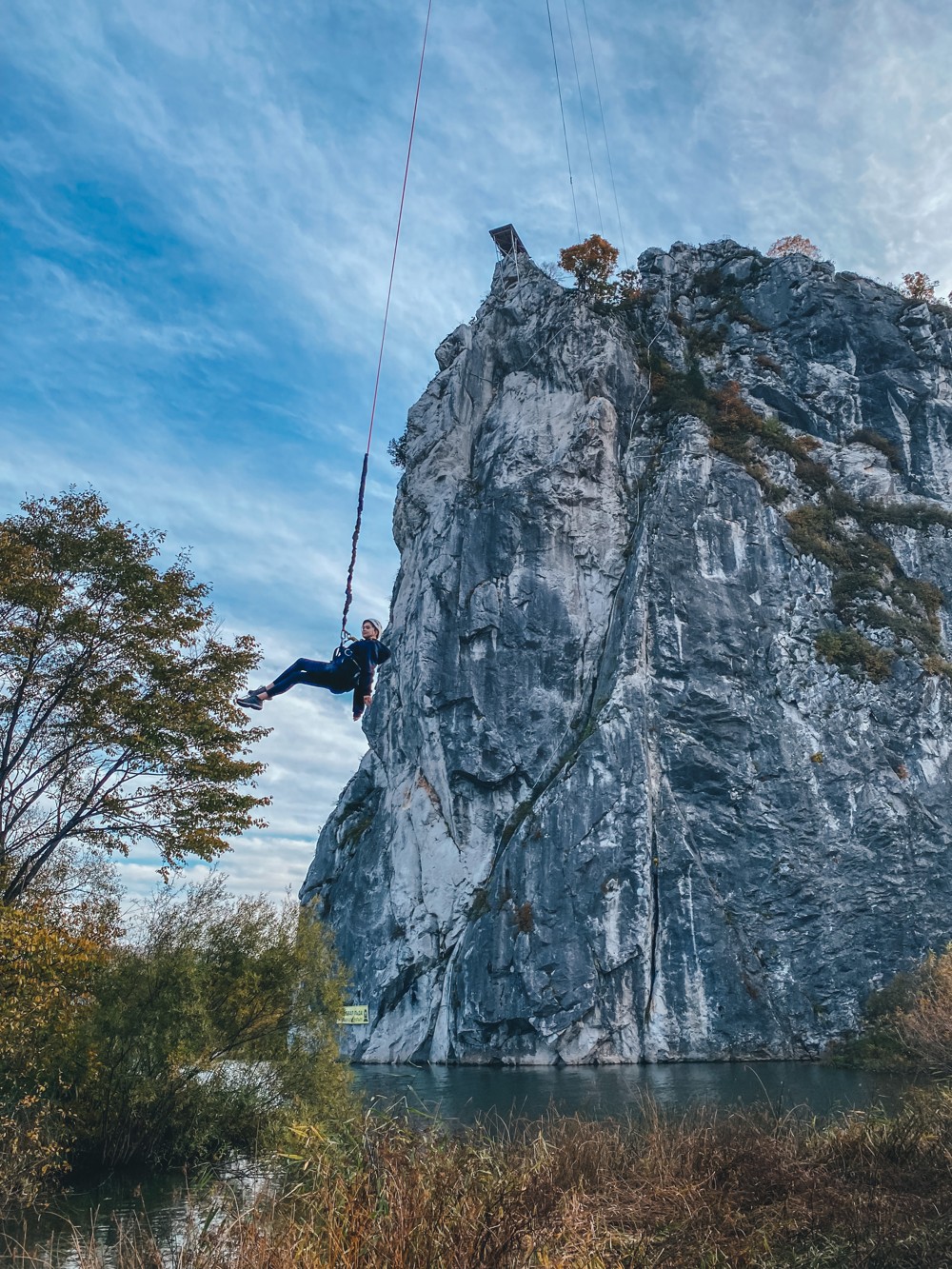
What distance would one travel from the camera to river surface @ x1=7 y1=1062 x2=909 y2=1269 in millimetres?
11477

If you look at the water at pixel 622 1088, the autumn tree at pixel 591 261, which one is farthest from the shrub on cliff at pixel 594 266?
the water at pixel 622 1088

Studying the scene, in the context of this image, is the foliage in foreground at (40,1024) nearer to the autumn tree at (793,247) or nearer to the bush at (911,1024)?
the bush at (911,1024)

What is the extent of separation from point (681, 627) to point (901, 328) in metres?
26.4

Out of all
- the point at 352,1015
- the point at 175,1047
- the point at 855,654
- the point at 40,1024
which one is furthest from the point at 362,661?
the point at 855,654

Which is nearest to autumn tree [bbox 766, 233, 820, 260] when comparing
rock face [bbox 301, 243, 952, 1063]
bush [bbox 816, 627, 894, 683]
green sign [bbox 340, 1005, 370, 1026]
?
rock face [bbox 301, 243, 952, 1063]

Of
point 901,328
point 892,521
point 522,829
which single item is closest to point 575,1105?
point 522,829

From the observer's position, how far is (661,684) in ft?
134

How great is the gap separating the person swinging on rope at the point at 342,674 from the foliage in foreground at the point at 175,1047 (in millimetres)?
4123

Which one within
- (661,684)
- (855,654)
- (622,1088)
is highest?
(855,654)

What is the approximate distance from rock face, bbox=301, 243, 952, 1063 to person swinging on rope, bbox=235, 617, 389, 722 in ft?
62.8

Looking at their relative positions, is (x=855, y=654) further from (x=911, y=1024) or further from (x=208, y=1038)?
(x=208, y=1038)

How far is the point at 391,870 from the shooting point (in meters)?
44.7

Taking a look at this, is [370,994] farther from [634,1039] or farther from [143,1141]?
[143,1141]

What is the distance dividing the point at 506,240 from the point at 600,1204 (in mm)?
61734
